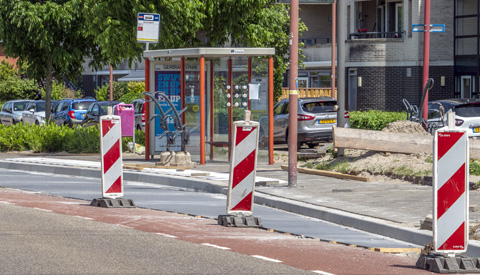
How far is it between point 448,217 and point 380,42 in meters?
35.2

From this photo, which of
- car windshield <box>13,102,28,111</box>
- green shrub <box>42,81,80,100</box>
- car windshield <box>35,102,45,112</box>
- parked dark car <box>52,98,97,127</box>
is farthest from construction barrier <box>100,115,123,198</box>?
green shrub <box>42,81,80,100</box>

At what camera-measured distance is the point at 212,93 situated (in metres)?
20.8

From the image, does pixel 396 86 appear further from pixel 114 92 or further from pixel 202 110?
pixel 202 110

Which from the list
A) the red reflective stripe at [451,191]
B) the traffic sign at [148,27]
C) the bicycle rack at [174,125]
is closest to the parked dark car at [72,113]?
the traffic sign at [148,27]

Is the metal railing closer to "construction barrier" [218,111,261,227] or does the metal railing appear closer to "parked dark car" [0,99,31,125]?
"parked dark car" [0,99,31,125]

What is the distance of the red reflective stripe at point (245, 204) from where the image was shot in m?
11.4

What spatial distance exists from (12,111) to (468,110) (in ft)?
85.8

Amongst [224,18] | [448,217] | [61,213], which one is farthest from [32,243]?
[224,18]

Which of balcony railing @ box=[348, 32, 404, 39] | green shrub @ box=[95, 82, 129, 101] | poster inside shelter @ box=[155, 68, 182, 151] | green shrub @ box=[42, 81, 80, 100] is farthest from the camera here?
green shrub @ box=[95, 82, 129, 101]

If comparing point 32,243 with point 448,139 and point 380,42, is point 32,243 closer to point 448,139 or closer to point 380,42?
point 448,139

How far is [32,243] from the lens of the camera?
9.65 metres

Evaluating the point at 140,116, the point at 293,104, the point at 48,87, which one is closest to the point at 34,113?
the point at 140,116

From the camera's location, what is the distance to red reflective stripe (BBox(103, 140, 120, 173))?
13.1m

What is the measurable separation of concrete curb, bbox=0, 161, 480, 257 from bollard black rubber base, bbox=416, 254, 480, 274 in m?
0.80
